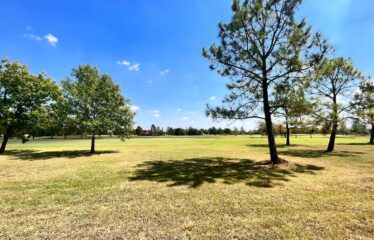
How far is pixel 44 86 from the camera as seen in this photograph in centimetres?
2306

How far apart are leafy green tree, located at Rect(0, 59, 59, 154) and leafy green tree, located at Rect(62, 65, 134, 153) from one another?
3194 mm

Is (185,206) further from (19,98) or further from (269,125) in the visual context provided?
(19,98)

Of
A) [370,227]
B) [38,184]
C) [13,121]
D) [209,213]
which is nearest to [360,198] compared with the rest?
[370,227]

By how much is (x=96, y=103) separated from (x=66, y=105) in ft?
7.98

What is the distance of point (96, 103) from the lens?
21438 millimetres

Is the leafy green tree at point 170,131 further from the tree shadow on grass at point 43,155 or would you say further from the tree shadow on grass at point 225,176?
the tree shadow on grass at point 225,176

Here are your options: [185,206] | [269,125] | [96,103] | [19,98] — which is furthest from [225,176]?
[19,98]

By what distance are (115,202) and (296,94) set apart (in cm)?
1039

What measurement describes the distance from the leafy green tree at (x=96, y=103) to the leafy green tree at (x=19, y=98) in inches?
126

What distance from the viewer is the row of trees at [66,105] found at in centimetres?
2053

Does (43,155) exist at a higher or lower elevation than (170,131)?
lower

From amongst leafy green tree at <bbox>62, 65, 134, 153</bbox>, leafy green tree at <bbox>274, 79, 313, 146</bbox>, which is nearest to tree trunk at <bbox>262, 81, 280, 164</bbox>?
leafy green tree at <bbox>274, 79, 313, 146</bbox>

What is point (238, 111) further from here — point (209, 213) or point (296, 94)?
point (209, 213)

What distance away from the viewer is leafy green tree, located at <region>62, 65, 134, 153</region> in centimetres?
2050
